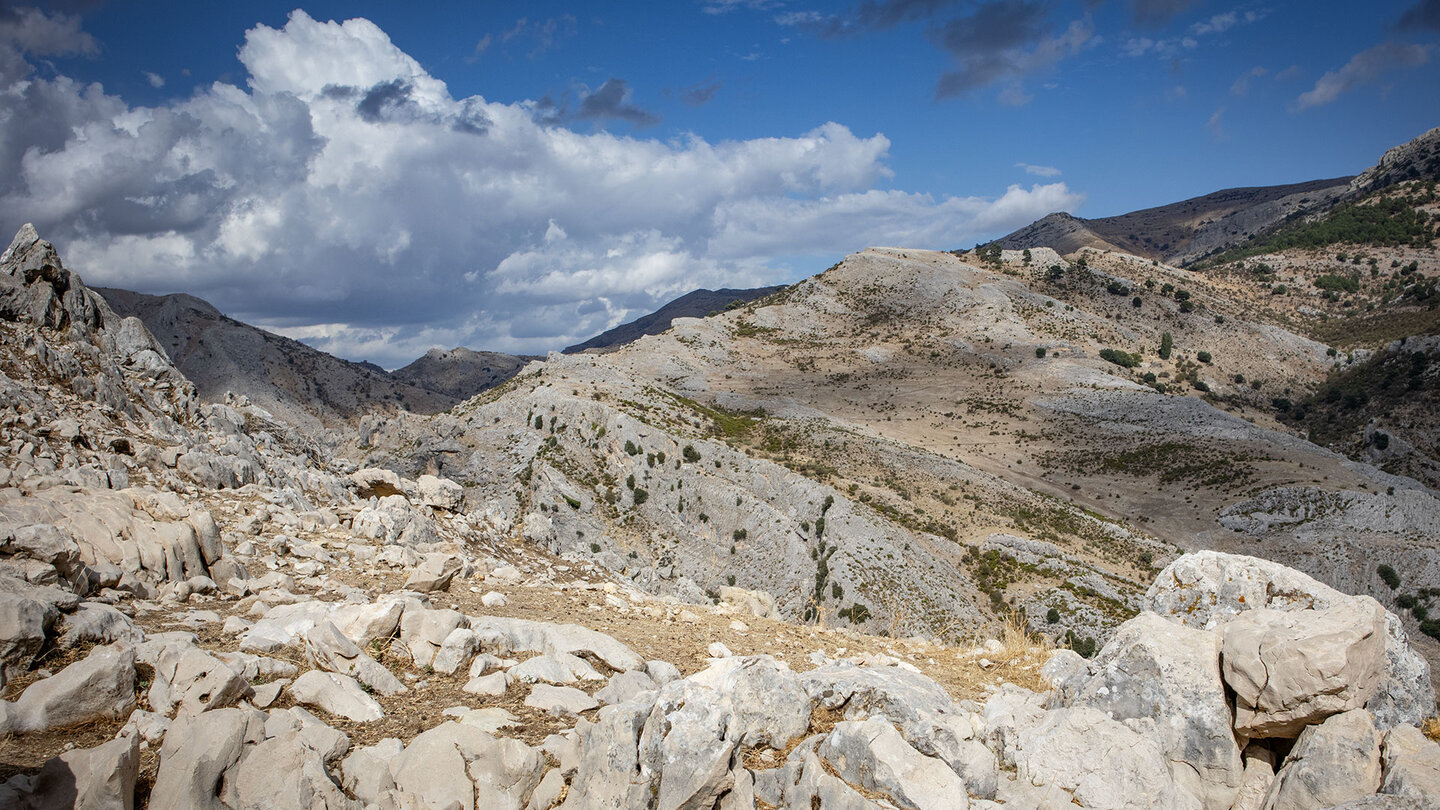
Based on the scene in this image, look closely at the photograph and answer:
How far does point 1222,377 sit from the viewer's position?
106 metres

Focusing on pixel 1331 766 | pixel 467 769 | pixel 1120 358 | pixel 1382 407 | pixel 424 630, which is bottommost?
pixel 1382 407

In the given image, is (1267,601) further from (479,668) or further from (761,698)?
(479,668)

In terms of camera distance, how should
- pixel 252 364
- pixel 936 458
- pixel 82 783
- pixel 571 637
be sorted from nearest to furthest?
pixel 82 783
pixel 571 637
pixel 936 458
pixel 252 364

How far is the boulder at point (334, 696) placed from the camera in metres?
7.01

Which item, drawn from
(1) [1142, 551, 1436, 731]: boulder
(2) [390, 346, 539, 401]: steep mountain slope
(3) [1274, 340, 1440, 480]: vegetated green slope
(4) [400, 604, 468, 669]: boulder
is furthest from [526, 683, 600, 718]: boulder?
(2) [390, 346, 539, 401]: steep mountain slope

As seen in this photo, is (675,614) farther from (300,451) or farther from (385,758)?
(300,451)

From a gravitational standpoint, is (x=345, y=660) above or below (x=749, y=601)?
above

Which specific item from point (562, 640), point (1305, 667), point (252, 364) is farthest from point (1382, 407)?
point (252, 364)

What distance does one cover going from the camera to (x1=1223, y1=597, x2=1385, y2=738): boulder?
6684mm

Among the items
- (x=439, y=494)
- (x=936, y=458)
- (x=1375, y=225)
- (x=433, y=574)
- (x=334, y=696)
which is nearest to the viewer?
(x=334, y=696)

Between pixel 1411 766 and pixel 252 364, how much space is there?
379 feet

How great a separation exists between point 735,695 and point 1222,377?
127365mm

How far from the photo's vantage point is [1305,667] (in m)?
6.78

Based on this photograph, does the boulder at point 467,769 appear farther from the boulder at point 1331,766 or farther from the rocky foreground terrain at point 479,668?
the boulder at point 1331,766
